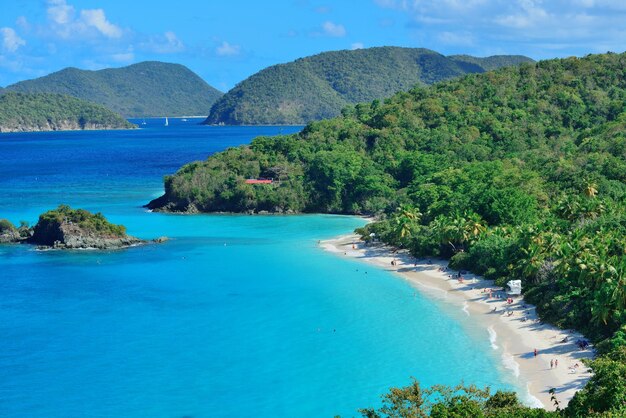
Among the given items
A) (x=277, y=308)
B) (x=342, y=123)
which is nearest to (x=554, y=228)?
(x=277, y=308)

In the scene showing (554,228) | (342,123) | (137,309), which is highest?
(342,123)

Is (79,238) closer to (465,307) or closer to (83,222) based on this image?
(83,222)

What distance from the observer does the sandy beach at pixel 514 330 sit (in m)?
35.2

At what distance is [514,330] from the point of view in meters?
42.7

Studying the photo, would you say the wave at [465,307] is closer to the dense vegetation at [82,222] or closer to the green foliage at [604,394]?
the green foliage at [604,394]

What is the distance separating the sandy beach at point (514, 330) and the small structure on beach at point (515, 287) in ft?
1.36

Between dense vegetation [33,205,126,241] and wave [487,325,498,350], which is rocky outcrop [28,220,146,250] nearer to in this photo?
dense vegetation [33,205,126,241]

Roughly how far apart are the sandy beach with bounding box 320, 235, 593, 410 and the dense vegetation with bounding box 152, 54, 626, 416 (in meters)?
1.12

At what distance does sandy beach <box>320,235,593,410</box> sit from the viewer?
35188 millimetres

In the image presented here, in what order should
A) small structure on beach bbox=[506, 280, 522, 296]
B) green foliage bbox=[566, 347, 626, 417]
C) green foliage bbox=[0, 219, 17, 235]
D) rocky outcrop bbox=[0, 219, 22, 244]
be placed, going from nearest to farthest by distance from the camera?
green foliage bbox=[566, 347, 626, 417] < small structure on beach bbox=[506, 280, 522, 296] < rocky outcrop bbox=[0, 219, 22, 244] < green foliage bbox=[0, 219, 17, 235]

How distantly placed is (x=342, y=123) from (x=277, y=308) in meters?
62.8

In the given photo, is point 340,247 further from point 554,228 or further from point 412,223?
point 554,228

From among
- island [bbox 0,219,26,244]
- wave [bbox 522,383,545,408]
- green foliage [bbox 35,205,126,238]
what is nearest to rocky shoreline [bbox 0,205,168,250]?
green foliage [bbox 35,205,126,238]

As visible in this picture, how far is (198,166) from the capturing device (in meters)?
93.9
